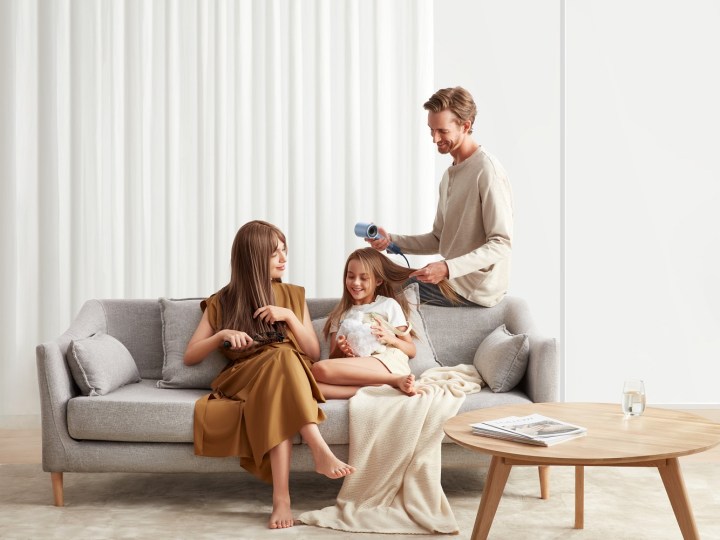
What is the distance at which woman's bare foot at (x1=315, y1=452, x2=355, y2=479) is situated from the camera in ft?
9.21

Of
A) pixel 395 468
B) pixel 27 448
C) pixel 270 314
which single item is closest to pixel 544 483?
pixel 395 468

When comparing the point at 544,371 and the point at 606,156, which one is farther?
the point at 606,156

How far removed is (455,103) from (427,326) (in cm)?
92

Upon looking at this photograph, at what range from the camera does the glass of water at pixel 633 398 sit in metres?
2.41

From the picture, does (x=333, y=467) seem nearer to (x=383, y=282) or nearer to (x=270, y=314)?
(x=270, y=314)

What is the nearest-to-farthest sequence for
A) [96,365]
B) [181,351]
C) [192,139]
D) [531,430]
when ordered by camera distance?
[531,430], [96,365], [181,351], [192,139]

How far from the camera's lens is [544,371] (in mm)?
Answer: 3014

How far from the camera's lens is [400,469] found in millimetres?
2834

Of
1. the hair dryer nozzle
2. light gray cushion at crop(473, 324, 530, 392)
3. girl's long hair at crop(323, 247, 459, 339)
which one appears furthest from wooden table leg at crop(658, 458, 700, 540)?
the hair dryer nozzle

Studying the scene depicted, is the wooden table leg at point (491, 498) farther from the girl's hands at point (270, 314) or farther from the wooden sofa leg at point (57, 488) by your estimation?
the wooden sofa leg at point (57, 488)

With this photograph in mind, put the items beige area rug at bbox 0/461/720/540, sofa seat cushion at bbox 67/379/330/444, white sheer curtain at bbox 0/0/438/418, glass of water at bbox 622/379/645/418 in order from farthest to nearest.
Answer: white sheer curtain at bbox 0/0/438/418, sofa seat cushion at bbox 67/379/330/444, beige area rug at bbox 0/461/720/540, glass of water at bbox 622/379/645/418

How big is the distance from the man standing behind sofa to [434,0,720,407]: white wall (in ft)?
2.88

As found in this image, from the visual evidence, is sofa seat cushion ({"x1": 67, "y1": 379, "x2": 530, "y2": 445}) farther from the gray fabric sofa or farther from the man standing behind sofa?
the man standing behind sofa

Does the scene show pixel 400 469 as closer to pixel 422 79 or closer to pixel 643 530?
pixel 643 530
